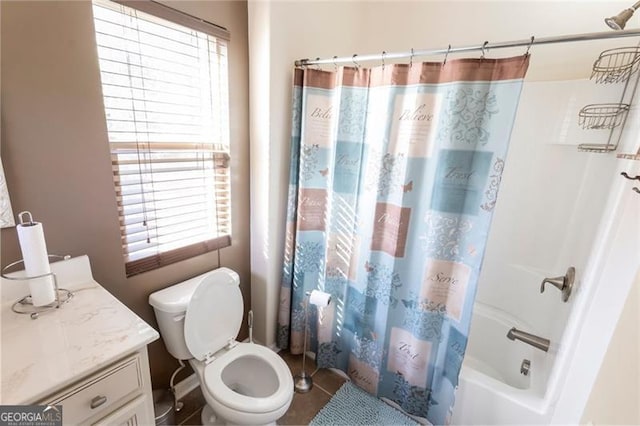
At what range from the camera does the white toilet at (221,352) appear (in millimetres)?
1206

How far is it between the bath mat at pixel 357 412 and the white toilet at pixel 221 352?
16.6 inches

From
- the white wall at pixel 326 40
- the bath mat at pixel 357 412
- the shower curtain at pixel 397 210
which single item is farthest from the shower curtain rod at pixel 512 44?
the bath mat at pixel 357 412

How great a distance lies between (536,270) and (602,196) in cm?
71

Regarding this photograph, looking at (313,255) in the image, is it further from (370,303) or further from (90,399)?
(90,399)

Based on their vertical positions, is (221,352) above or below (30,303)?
below

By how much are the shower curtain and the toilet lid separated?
1.37 feet

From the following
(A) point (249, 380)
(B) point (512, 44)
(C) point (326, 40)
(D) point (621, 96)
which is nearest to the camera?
(B) point (512, 44)

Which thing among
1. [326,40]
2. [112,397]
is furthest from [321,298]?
[326,40]

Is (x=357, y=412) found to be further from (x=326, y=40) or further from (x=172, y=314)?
(x=326, y=40)

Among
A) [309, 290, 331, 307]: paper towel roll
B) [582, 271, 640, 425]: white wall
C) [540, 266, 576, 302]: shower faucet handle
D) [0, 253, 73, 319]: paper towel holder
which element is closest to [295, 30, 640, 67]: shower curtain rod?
[582, 271, 640, 425]: white wall

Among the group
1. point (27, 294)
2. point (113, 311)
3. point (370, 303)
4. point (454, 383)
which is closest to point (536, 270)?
point (454, 383)

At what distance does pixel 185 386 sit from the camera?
5.40 feet

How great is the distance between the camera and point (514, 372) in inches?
67.5

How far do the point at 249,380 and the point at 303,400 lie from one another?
392 mm
